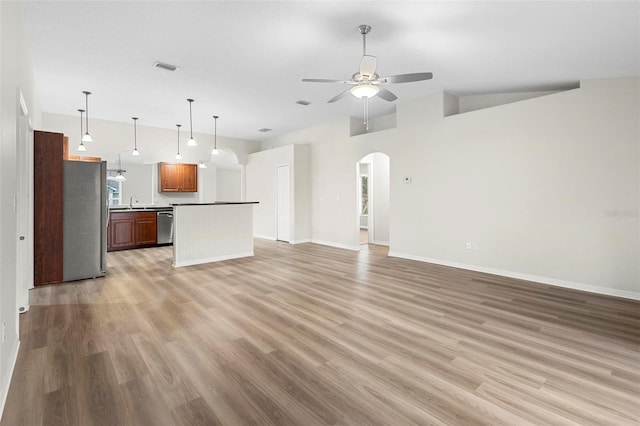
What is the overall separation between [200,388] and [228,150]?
841 centimetres

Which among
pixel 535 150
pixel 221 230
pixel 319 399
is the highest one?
pixel 535 150

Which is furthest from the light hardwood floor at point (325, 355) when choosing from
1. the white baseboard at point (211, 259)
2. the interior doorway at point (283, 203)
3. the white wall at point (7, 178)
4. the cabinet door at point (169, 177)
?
the cabinet door at point (169, 177)

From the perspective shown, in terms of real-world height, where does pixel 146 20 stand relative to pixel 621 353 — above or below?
above

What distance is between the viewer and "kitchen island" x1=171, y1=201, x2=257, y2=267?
563cm

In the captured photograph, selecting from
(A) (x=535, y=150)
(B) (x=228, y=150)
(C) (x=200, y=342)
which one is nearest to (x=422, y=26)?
(A) (x=535, y=150)

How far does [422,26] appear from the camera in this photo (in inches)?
128

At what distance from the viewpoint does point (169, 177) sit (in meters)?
8.41

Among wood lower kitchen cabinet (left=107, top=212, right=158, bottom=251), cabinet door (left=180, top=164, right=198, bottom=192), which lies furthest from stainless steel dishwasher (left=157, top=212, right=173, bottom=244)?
cabinet door (left=180, top=164, right=198, bottom=192)

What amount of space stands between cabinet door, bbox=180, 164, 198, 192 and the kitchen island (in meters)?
3.13

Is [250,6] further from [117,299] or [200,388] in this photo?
[117,299]

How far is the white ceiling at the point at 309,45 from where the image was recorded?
294 centimetres

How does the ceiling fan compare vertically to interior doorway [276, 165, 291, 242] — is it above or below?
above

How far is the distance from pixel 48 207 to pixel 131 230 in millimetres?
3106

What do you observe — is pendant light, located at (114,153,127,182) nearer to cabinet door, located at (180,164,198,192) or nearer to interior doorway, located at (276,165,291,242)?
cabinet door, located at (180,164,198,192)
